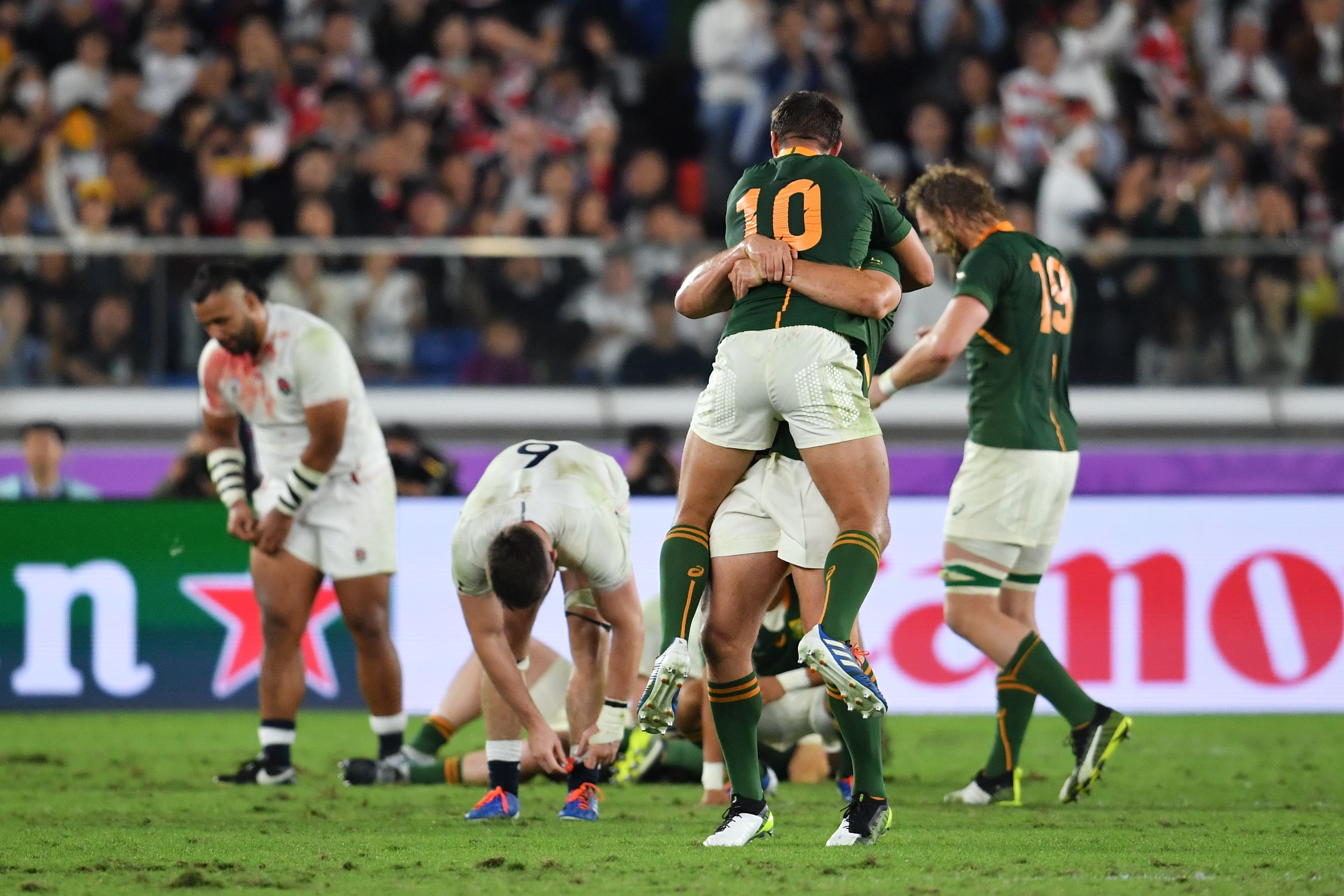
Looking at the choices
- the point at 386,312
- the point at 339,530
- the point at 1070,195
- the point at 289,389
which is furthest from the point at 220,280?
the point at 1070,195

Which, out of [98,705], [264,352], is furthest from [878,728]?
[98,705]

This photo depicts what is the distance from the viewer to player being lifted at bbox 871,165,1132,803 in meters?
6.86

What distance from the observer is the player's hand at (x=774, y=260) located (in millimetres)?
5188

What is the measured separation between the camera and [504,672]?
6.02 metres

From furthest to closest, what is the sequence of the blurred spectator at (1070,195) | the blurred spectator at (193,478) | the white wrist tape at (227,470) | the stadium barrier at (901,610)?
the blurred spectator at (1070,195) < the blurred spectator at (193,478) < the stadium barrier at (901,610) < the white wrist tape at (227,470)

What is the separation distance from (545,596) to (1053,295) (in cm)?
256

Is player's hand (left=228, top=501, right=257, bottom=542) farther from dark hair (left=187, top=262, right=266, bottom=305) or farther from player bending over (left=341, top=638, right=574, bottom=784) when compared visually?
player bending over (left=341, top=638, right=574, bottom=784)

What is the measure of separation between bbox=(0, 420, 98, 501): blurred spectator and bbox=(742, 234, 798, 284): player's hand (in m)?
7.16

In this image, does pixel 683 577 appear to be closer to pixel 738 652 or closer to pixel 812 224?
pixel 738 652

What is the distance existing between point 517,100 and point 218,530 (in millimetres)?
5798

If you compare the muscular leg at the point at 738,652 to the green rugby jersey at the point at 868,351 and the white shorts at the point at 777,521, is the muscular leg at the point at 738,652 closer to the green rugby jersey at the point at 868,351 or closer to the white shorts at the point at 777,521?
the white shorts at the point at 777,521

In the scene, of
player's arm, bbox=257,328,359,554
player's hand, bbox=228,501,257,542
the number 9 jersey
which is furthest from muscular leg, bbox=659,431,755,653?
player's hand, bbox=228,501,257,542

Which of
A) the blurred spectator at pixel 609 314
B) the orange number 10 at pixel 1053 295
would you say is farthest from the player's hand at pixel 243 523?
the blurred spectator at pixel 609 314

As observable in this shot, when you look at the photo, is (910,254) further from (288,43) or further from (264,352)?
(288,43)
